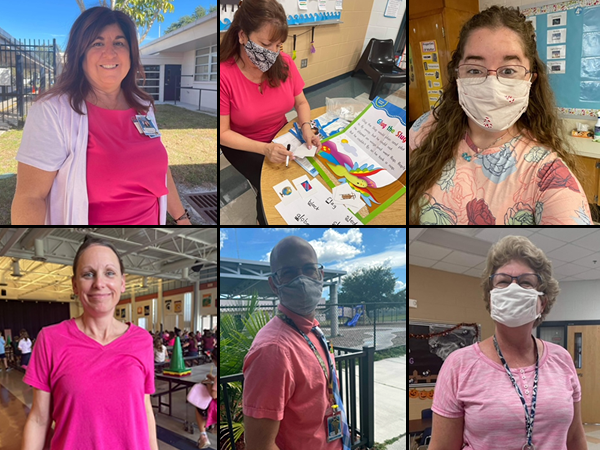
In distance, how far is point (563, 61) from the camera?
3.11 m

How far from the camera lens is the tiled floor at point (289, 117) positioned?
214 cm

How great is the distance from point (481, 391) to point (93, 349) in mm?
1629

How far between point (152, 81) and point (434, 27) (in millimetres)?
1739

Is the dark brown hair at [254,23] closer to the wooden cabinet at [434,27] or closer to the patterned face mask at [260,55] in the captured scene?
the patterned face mask at [260,55]

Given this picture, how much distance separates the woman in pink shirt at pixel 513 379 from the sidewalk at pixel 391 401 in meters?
0.21

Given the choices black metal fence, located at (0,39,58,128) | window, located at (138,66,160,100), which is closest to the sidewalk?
window, located at (138,66,160,100)

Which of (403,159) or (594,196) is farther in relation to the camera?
(594,196)

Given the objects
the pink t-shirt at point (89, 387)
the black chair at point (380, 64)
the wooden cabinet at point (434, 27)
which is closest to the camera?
the pink t-shirt at point (89, 387)

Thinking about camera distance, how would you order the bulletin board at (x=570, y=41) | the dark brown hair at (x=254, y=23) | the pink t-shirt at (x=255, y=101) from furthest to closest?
the bulletin board at (x=570, y=41)
the pink t-shirt at (x=255, y=101)
the dark brown hair at (x=254, y=23)

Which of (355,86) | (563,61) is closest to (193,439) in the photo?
(355,86)

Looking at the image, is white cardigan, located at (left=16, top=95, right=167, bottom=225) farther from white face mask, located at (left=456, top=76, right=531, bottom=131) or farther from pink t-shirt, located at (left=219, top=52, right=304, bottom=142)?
white face mask, located at (left=456, top=76, right=531, bottom=131)

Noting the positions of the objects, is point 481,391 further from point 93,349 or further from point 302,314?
point 93,349

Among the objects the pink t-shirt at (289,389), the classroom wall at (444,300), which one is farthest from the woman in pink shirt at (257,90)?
the classroom wall at (444,300)

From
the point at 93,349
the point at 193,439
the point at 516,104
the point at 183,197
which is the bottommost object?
the point at 193,439
